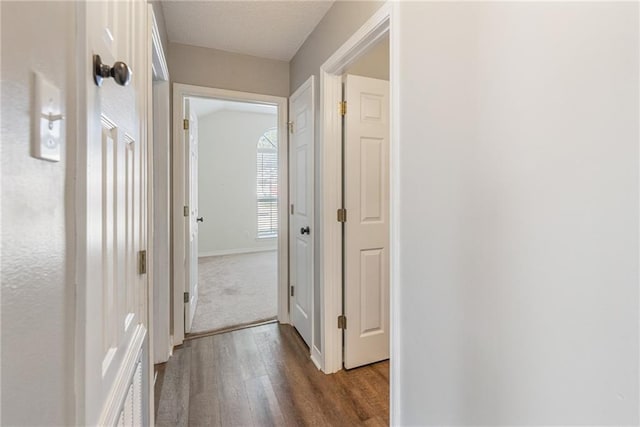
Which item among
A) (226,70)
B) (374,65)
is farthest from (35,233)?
(226,70)

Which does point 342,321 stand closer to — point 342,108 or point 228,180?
point 342,108

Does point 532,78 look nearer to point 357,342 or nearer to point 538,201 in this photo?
point 538,201

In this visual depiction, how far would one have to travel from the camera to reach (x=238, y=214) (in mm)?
5945

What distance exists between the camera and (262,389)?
1.85m

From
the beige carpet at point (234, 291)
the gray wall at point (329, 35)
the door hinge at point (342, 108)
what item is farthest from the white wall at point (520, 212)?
the beige carpet at point (234, 291)

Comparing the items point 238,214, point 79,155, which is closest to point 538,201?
point 79,155

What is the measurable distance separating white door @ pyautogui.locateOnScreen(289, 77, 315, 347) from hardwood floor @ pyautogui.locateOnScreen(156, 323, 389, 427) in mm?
323

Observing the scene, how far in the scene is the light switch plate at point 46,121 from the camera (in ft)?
1.40

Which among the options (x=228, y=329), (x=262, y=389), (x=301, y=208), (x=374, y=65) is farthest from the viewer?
(x=228, y=329)

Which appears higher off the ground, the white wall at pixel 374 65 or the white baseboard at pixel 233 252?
the white wall at pixel 374 65

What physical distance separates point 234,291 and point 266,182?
3002mm

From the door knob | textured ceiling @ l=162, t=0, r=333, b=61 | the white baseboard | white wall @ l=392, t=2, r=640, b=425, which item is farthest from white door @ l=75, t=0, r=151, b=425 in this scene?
the white baseboard

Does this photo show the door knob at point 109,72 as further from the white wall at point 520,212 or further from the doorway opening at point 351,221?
the doorway opening at point 351,221

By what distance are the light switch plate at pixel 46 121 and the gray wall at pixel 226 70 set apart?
215 cm
